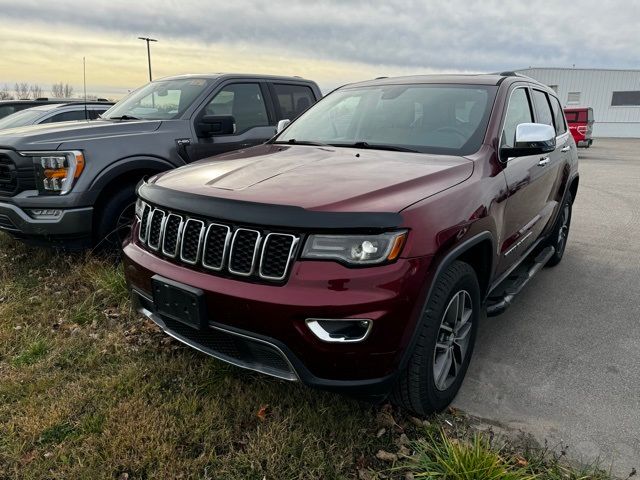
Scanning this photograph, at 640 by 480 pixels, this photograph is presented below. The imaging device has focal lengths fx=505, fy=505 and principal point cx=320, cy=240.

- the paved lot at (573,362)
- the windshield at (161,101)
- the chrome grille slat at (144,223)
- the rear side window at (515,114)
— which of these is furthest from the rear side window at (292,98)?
the chrome grille slat at (144,223)

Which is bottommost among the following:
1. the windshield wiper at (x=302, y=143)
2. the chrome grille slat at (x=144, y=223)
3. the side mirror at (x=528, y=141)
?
the chrome grille slat at (x=144, y=223)

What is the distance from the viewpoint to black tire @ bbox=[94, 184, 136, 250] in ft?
14.4

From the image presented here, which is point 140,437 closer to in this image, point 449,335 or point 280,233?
point 280,233

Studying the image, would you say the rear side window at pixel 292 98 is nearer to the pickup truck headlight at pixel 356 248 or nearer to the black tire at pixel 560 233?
the black tire at pixel 560 233

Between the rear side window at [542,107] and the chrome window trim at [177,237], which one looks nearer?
the chrome window trim at [177,237]

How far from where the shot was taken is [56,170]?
13.6 feet

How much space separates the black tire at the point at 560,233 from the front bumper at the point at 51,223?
13.6 ft

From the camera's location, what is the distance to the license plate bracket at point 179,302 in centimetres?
226

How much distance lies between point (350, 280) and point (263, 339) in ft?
1.52

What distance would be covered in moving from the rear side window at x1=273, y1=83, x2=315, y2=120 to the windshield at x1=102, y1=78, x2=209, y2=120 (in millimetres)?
997

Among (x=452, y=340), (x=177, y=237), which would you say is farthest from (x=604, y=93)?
(x=177, y=237)

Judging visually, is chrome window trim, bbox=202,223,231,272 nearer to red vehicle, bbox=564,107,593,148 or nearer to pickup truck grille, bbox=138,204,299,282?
pickup truck grille, bbox=138,204,299,282

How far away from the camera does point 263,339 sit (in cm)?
215

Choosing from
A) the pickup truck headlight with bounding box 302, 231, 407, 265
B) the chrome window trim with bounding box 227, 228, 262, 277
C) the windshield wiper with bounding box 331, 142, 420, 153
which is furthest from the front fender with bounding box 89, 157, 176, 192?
the pickup truck headlight with bounding box 302, 231, 407, 265
